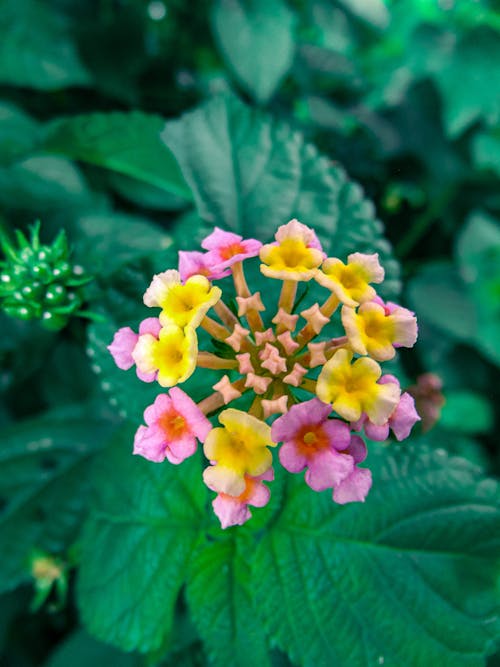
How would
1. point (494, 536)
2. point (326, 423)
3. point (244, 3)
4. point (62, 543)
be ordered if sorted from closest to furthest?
point (326, 423), point (494, 536), point (62, 543), point (244, 3)

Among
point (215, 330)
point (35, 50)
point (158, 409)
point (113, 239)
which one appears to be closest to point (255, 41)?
point (35, 50)

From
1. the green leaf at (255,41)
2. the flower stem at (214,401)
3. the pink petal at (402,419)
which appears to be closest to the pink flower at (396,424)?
the pink petal at (402,419)

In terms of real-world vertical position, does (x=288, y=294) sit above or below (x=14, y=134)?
above

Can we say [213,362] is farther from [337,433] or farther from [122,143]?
[122,143]

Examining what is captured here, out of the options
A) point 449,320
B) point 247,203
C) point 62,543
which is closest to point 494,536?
point 247,203

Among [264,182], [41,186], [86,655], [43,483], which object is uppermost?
[264,182]

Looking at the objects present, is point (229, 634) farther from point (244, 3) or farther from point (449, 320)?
point (244, 3)
